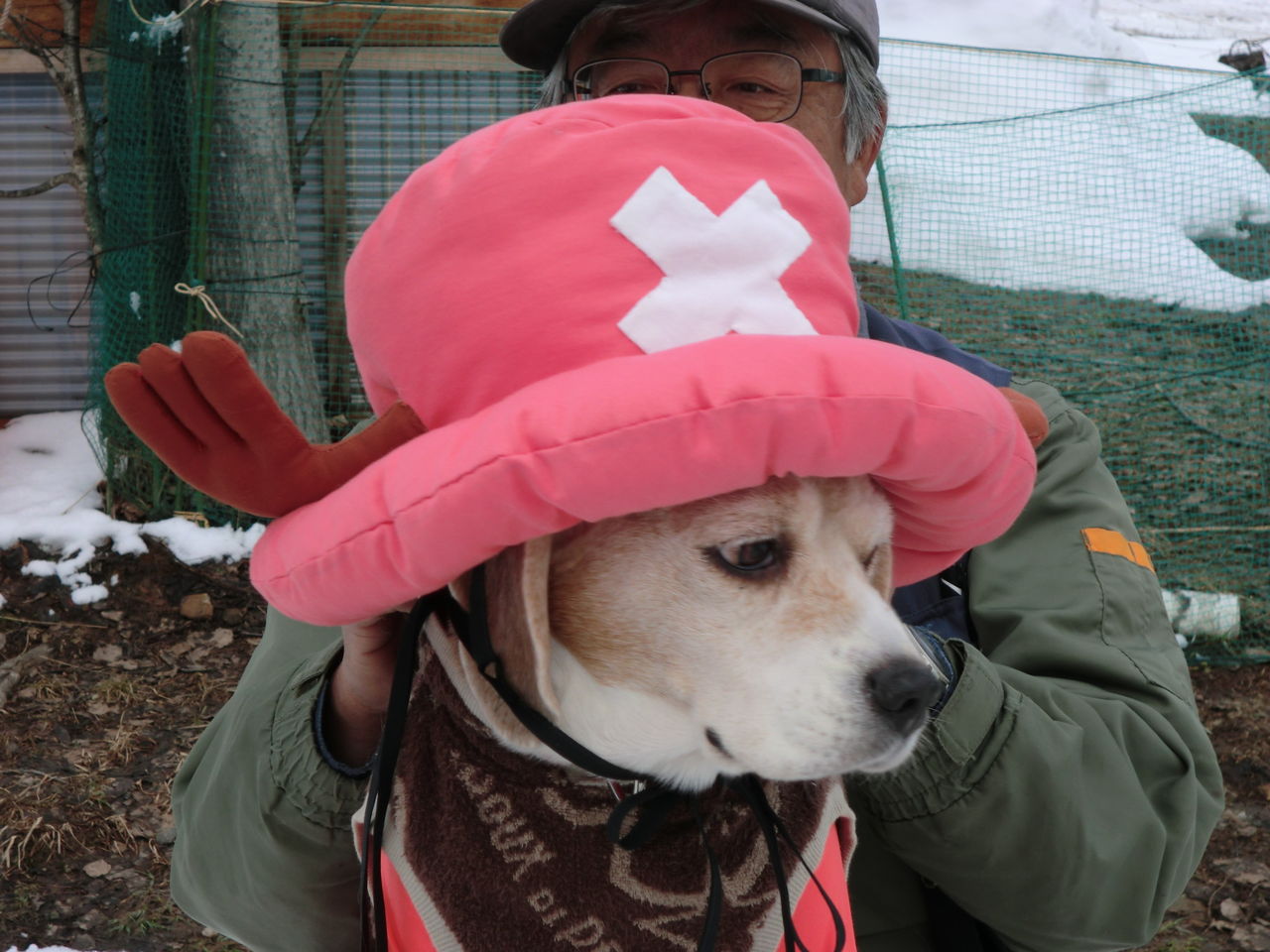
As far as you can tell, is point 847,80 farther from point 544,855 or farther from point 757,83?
point 544,855

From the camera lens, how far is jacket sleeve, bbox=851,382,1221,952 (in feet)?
4.28

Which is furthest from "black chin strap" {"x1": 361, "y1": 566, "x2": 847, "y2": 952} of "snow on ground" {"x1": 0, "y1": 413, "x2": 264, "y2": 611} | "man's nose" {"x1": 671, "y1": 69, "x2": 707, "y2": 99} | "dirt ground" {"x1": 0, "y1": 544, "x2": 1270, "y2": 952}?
"snow on ground" {"x1": 0, "y1": 413, "x2": 264, "y2": 611}

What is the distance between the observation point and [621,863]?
3.98ft

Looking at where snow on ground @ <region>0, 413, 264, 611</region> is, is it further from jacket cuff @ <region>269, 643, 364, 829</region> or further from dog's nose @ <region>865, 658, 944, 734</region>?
dog's nose @ <region>865, 658, 944, 734</region>

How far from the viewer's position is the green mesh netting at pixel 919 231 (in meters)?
3.96

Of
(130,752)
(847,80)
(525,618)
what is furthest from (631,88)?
(130,752)

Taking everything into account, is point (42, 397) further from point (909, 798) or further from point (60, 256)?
point (909, 798)

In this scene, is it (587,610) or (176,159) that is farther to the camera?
(176,159)

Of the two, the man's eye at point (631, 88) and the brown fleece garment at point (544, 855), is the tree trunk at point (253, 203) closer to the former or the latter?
the man's eye at point (631, 88)

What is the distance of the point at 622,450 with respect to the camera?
0.89m

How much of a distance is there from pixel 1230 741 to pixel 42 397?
472 centimetres

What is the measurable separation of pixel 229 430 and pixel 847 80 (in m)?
1.15

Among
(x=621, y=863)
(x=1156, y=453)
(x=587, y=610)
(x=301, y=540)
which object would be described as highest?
→ (x=301, y=540)

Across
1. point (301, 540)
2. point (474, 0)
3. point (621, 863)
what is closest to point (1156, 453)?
point (474, 0)
